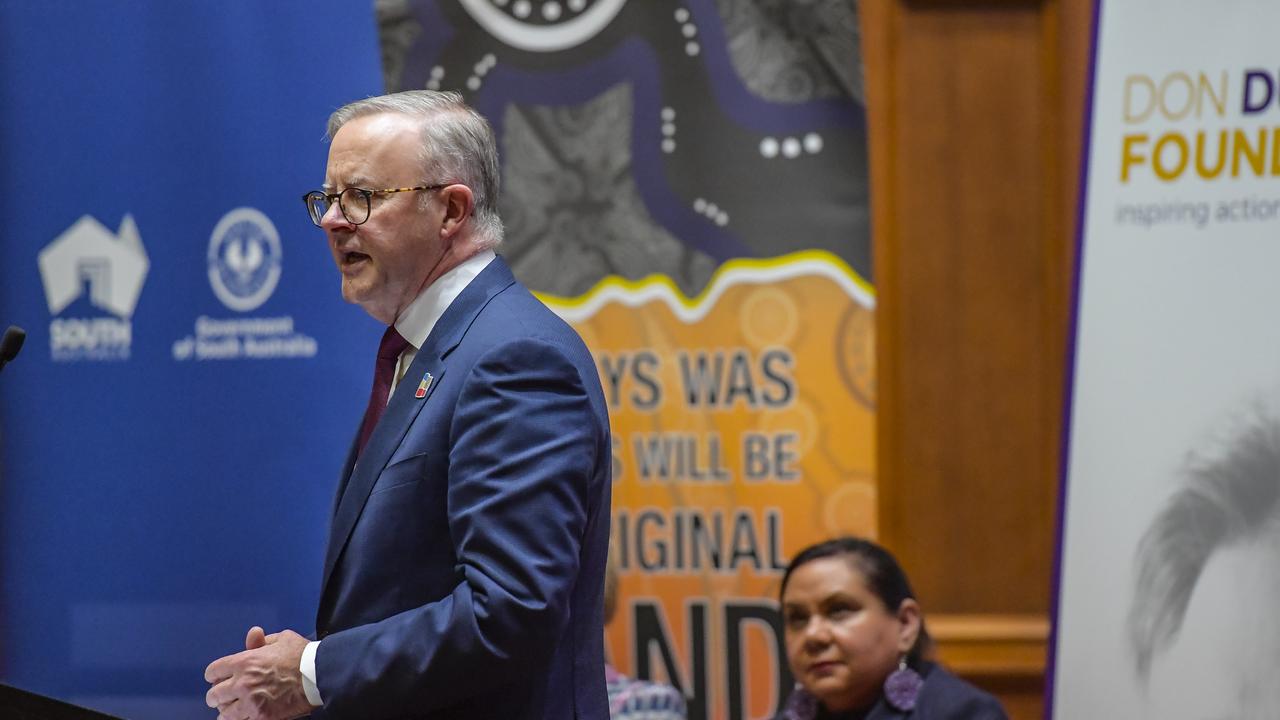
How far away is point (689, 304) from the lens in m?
3.35

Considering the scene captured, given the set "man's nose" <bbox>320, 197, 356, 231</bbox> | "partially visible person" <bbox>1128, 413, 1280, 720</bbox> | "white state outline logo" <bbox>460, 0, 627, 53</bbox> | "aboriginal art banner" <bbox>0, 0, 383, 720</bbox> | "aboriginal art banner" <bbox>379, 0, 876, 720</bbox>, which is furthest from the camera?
"white state outline logo" <bbox>460, 0, 627, 53</bbox>

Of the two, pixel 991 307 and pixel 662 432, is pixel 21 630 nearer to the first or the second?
pixel 662 432

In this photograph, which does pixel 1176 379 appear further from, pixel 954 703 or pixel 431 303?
pixel 431 303

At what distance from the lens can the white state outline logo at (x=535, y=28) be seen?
3396mm

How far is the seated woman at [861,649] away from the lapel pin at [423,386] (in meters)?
1.28

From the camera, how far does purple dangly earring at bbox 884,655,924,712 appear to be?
250 cm

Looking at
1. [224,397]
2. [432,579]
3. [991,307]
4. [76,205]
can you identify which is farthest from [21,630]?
[991,307]

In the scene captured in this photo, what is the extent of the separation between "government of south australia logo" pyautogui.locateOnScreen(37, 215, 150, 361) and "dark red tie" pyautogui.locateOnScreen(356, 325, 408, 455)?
1.70m

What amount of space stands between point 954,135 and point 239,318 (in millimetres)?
1762

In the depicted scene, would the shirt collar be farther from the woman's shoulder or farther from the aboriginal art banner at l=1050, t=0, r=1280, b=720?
the aboriginal art banner at l=1050, t=0, r=1280, b=720

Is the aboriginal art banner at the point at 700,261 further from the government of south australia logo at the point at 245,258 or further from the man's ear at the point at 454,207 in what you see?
the man's ear at the point at 454,207

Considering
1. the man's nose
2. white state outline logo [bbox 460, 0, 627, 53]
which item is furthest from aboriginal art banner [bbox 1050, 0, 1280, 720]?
the man's nose

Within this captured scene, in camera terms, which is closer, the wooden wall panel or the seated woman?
the seated woman

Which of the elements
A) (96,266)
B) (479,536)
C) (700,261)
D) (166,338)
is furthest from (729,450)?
(479,536)
